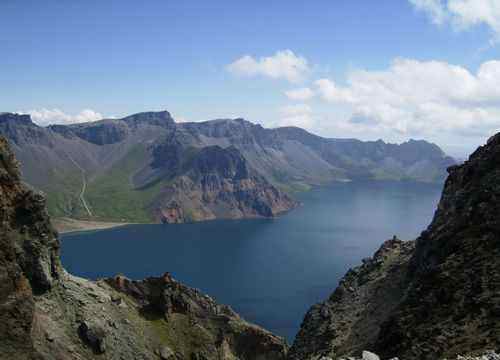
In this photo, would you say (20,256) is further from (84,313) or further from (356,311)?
(356,311)

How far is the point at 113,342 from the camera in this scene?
8519 centimetres

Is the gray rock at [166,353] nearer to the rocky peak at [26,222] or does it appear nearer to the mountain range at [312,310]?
the mountain range at [312,310]

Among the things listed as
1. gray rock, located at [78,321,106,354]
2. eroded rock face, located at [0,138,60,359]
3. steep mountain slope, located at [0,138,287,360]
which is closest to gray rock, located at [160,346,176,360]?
steep mountain slope, located at [0,138,287,360]

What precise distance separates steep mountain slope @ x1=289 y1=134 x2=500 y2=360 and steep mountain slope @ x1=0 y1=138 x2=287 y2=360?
23.3 meters

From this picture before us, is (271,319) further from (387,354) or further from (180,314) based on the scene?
(387,354)

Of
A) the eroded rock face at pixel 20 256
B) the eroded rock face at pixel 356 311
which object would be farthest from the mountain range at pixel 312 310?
the eroded rock face at pixel 356 311

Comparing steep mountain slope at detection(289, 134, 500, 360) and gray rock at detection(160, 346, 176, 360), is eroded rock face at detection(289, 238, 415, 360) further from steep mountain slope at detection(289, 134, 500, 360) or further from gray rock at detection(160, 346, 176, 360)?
gray rock at detection(160, 346, 176, 360)

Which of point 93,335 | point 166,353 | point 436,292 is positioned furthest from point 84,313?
point 436,292

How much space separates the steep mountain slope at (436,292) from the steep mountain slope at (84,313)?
2331 centimetres

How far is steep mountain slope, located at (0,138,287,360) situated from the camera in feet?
214

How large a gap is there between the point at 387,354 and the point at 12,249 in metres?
54.9

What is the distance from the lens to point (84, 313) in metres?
82.6

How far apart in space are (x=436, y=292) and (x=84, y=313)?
59068 mm

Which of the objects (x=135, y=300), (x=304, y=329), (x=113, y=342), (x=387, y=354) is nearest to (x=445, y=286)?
(x=387, y=354)
